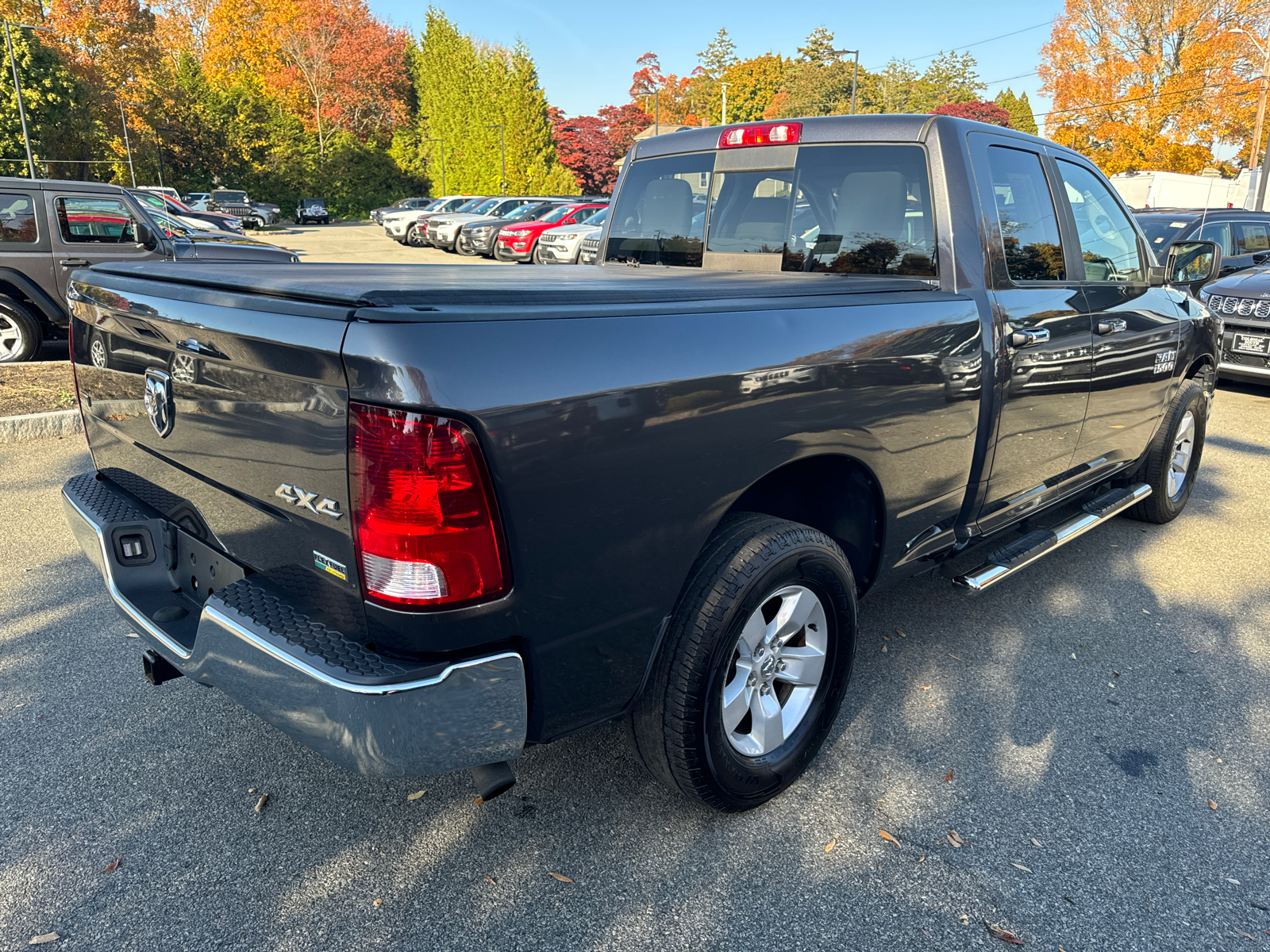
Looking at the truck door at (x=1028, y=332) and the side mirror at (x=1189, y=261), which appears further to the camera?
the side mirror at (x=1189, y=261)

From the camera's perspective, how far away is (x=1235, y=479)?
19.7ft


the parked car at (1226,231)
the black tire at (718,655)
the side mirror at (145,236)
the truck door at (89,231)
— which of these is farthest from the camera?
the parked car at (1226,231)

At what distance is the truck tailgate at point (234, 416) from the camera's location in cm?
177

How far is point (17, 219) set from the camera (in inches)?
329

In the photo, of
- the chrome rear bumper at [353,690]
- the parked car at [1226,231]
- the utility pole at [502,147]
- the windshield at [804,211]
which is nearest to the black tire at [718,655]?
the chrome rear bumper at [353,690]

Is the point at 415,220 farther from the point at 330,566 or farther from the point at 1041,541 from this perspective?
the point at 330,566

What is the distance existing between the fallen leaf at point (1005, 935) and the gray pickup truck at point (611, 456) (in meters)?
0.68

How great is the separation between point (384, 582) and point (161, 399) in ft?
3.24

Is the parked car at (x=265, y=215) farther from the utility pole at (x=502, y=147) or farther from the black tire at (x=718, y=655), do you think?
the black tire at (x=718, y=655)

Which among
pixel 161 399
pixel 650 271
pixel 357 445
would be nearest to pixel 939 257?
pixel 650 271

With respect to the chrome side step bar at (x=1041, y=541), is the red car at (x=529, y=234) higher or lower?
higher

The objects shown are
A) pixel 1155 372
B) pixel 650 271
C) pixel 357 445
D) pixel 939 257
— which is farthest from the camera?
pixel 1155 372

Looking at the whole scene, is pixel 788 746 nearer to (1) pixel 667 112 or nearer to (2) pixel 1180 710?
(2) pixel 1180 710

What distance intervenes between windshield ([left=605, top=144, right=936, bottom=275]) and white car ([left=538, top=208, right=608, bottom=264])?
15.1 metres
